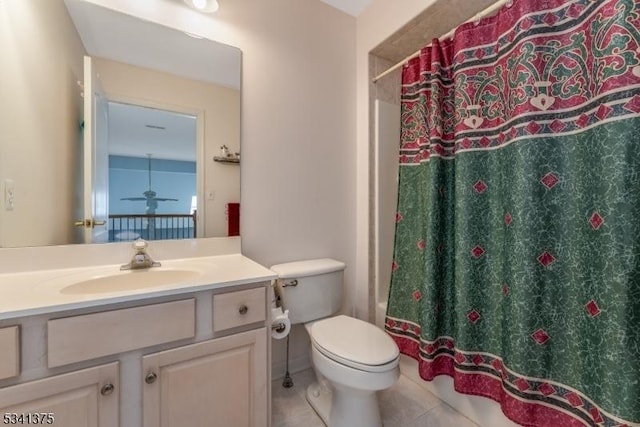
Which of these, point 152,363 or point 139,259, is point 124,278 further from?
point 152,363

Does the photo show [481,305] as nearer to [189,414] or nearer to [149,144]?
[189,414]

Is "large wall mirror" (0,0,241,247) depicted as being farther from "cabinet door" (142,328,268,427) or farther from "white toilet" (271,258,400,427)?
"cabinet door" (142,328,268,427)

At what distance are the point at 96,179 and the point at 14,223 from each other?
12.0 inches

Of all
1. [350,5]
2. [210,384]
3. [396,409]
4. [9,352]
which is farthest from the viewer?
[350,5]

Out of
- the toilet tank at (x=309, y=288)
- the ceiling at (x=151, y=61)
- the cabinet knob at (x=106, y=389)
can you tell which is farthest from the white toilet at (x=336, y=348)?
the ceiling at (x=151, y=61)

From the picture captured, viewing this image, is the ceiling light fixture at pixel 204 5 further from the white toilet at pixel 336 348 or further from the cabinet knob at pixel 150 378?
the cabinet knob at pixel 150 378

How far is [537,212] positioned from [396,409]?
1.15 metres

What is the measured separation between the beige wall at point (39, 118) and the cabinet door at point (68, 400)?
0.59m

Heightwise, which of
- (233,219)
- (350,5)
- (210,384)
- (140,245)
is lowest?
(210,384)

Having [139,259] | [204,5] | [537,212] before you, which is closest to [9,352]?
[139,259]

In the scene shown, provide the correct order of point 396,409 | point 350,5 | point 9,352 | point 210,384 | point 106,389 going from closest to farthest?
point 9,352 → point 106,389 → point 210,384 → point 396,409 → point 350,5

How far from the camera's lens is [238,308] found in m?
1.03

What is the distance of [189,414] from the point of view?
0.97 metres

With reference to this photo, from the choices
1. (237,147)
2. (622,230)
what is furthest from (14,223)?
(622,230)
